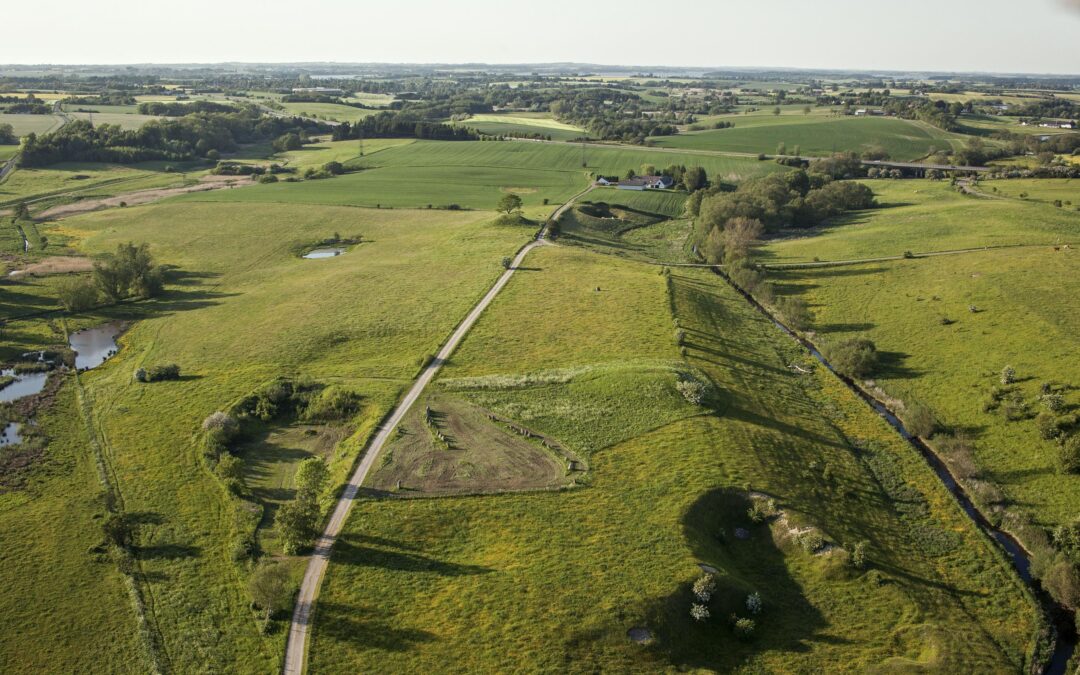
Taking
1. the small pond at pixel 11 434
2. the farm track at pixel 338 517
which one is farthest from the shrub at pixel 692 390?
the small pond at pixel 11 434

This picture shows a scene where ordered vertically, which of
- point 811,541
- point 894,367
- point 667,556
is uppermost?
point 894,367

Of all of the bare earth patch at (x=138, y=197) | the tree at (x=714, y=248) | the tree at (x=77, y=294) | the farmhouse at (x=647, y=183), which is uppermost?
the farmhouse at (x=647, y=183)

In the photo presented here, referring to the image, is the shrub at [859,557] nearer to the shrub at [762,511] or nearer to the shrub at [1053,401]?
the shrub at [762,511]

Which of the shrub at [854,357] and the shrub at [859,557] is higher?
the shrub at [854,357]

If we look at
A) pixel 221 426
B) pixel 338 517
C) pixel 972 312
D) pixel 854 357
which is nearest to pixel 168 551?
pixel 338 517

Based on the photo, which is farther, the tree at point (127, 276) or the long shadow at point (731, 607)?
the tree at point (127, 276)

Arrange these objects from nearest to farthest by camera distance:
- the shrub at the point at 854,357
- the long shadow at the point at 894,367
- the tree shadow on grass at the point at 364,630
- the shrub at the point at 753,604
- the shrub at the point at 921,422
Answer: the tree shadow on grass at the point at 364,630, the shrub at the point at 753,604, the shrub at the point at 921,422, the long shadow at the point at 894,367, the shrub at the point at 854,357

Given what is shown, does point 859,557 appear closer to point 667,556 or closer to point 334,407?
point 667,556
